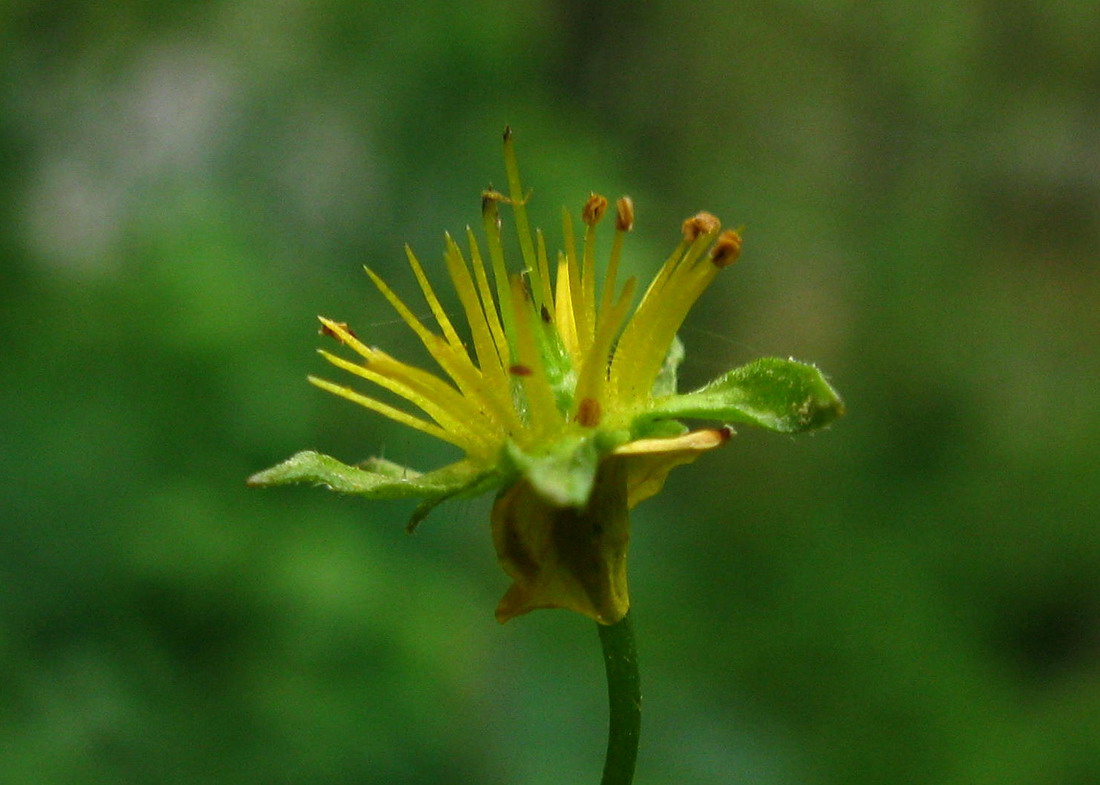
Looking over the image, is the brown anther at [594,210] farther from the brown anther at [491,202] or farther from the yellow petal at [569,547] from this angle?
the yellow petal at [569,547]

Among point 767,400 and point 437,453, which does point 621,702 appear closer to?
point 767,400

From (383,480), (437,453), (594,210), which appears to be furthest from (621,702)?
(437,453)

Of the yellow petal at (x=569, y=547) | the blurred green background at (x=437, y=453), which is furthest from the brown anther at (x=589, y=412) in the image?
the blurred green background at (x=437, y=453)

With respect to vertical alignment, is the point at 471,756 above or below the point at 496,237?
below

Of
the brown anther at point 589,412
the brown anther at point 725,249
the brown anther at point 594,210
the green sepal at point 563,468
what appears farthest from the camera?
the brown anther at point 594,210

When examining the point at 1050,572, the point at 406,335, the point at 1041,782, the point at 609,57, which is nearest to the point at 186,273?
the point at 406,335

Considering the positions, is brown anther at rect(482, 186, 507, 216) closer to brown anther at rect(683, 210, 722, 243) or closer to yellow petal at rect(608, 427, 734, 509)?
brown anther at rect(683, 210, 722, 243)

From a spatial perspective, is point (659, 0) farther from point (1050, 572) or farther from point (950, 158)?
point (1050, 572)
